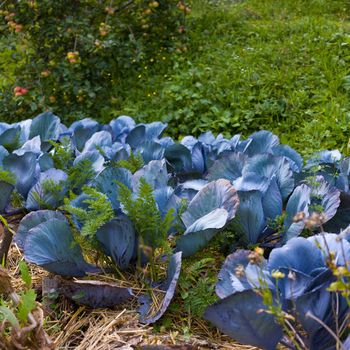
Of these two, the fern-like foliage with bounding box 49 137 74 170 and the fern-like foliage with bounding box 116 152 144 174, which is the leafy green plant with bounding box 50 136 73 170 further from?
the fern-like foliage with bounding box 116 152 144 174

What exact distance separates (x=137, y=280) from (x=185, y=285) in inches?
5.2

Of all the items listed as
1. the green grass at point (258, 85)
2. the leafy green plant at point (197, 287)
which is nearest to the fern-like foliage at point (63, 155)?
the leafy green plant at point (197, 287)

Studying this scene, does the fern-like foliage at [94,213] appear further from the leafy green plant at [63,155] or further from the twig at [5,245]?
the leafy green plant at [63,155]

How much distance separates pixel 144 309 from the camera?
1274 mm

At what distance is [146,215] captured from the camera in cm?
128

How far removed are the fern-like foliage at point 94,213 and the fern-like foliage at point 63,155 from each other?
0.40 m

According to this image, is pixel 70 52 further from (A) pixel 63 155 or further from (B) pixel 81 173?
(B) pixel 81 173

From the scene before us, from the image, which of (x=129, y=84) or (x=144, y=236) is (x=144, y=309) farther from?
(x=129, y=84)

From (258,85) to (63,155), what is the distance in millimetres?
2251

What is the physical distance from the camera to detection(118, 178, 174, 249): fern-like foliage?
4.18ft

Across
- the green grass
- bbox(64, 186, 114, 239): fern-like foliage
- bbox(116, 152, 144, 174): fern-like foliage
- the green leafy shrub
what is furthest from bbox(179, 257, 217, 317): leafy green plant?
the green leafy shrub

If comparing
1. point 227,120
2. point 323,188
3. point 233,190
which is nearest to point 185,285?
point 233,190

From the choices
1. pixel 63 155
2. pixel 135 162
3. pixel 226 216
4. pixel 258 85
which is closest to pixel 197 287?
pixel 226 216

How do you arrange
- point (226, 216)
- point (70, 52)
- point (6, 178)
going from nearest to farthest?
point (226, 216) < point (6, 178) < point (70, 52)
